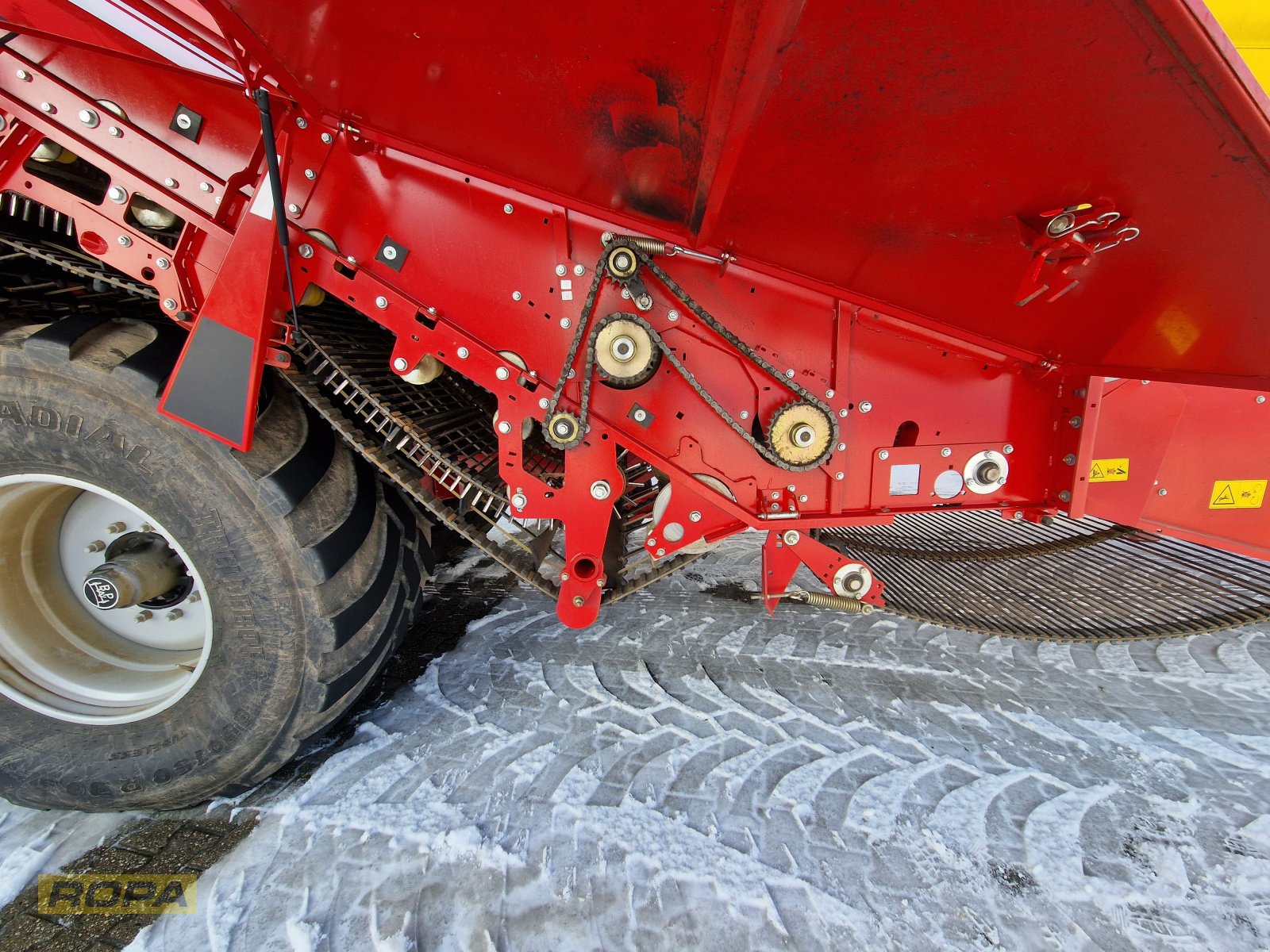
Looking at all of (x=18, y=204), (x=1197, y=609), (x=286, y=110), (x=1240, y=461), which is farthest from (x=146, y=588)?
(x=1197, y=609)

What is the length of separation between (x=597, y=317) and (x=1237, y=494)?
1783mm

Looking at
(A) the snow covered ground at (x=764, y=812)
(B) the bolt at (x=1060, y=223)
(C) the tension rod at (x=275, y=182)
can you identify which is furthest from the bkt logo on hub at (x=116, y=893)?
(B) the bolt at (x=1060, y=223)

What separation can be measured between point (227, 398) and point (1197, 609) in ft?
9.22

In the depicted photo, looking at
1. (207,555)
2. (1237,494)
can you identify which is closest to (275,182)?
(207,555)

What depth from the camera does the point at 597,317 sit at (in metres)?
1.36

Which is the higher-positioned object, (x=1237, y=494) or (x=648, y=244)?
Result: (x=648, y=244)

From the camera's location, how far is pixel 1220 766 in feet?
5.32

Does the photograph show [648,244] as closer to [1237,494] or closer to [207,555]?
[207,555]

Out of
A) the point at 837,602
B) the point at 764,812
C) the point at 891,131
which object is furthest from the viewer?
the point at 837,602

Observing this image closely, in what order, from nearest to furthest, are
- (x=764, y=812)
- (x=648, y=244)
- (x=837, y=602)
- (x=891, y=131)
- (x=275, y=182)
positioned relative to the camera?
(x=891, y=131) < (x=275, y=182) < (x=648, y=244) < (x=764, y=812) < (x=837, y=602)

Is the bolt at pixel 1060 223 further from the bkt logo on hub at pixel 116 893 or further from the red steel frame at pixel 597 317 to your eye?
the bkt logo on hub at pixel 116 893

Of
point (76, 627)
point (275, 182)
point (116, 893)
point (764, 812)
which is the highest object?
point (275, 182)

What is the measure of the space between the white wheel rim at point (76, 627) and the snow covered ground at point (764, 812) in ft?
1.05

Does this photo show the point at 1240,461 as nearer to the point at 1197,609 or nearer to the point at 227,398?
the point at 1197,609
